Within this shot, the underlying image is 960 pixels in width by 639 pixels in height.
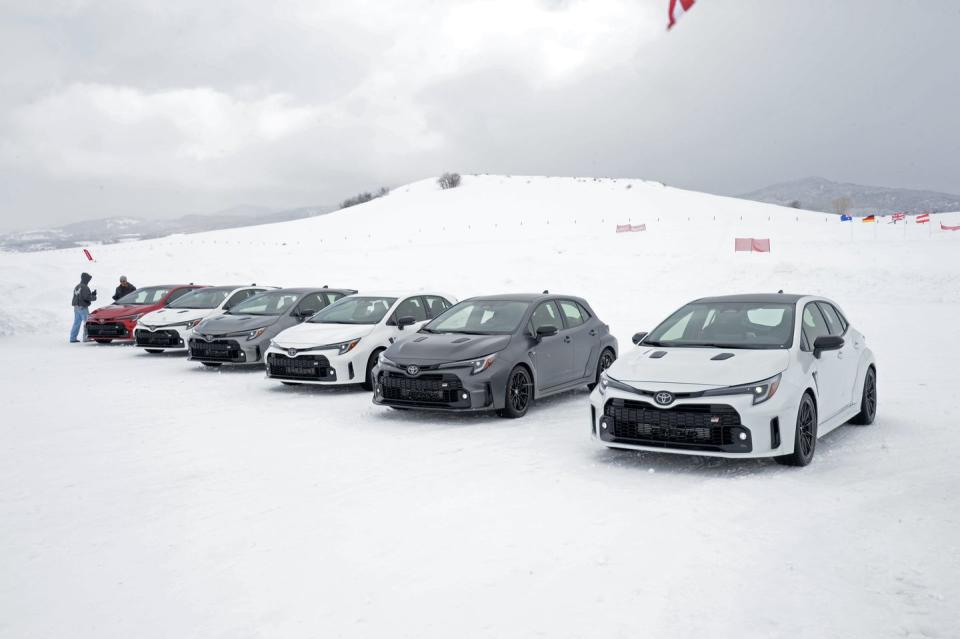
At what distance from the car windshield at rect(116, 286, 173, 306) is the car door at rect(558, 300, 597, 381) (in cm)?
1244

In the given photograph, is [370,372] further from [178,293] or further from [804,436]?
[178,293]

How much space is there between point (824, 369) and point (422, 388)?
4278 mm

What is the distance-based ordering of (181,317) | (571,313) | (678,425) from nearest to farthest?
(678,425)
(571,313)
(181,317)

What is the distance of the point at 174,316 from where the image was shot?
16.6 metres

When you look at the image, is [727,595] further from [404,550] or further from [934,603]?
[404,550]

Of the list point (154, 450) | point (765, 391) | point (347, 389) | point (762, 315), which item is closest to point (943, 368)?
point (762, 315)

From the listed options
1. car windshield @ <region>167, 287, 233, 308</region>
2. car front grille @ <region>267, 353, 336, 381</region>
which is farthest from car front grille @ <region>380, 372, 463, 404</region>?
car windshield @ <region>167, 287, 233, 308</region>

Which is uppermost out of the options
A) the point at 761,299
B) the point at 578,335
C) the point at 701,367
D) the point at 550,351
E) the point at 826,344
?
the point at 761,299

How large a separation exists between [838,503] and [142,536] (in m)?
4.88

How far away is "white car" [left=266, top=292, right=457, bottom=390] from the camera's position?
37.1 ft

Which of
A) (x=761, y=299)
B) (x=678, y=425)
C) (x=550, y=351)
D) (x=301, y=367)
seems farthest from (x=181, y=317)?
(x=678, y=425)

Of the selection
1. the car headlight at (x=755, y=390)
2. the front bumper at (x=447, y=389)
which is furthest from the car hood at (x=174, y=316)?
the car headlight at (x=755, y=390)

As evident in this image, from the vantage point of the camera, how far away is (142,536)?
17.3ft

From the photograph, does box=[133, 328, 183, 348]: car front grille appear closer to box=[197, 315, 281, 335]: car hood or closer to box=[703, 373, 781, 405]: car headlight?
box=[197, 315, 281, 335]: car hood
